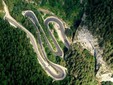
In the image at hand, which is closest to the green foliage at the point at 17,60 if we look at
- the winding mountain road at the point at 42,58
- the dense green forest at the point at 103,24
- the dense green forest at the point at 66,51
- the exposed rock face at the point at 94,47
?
the dense green forest at the point at 66,51

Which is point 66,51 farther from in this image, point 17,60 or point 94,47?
point 17,60

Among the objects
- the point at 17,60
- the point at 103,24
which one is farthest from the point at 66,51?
the point at 17,60

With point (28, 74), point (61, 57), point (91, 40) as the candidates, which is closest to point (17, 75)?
point (28, 74)

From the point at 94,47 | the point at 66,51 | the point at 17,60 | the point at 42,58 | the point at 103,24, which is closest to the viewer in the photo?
the point at 17,60

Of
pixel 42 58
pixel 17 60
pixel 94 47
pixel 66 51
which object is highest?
pixel 17 60

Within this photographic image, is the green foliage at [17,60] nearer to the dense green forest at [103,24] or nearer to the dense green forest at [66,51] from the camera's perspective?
the dense green forest at [66,51]

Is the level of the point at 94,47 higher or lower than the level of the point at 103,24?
lower

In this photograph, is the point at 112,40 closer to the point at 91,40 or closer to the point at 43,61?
the point at 91,40

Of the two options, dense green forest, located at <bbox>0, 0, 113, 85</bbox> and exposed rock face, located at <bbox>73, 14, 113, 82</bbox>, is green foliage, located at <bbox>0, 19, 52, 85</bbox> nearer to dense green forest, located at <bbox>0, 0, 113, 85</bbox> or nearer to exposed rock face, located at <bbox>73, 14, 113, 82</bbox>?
dense green forest, located at <bbox>0, 0, 113, 85</bbox>
